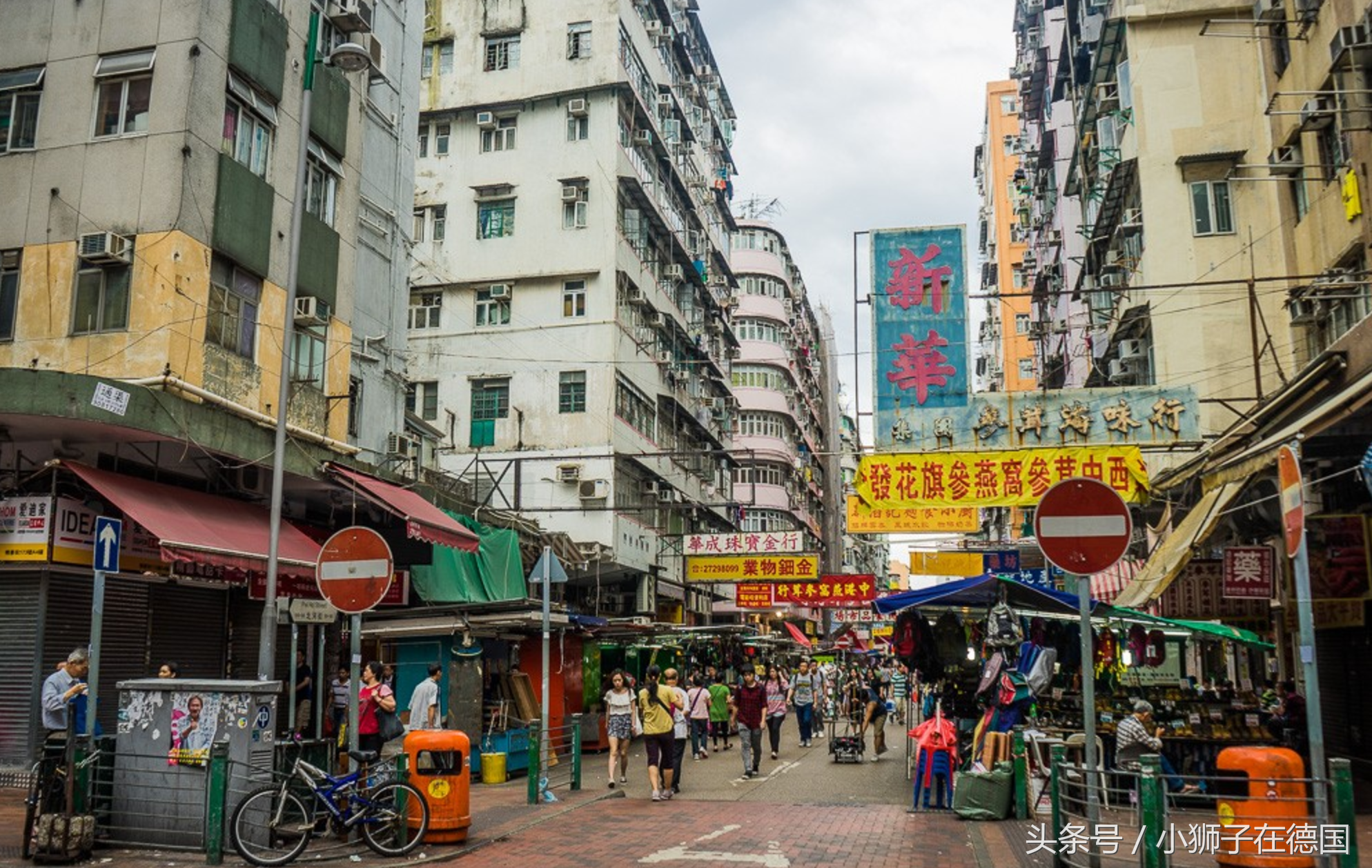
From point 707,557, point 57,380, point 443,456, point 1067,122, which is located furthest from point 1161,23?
point 57,380

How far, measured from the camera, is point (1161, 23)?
2545cm

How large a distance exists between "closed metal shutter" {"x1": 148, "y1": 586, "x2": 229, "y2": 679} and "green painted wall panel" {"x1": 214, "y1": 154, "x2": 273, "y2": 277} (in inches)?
189

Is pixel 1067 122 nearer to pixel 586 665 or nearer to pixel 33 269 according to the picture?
pixel 586 665

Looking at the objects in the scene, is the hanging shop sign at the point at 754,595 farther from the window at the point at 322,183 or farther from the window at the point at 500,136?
the window at the point at 322,183

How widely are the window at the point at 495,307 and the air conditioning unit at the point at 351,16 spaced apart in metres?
13.3

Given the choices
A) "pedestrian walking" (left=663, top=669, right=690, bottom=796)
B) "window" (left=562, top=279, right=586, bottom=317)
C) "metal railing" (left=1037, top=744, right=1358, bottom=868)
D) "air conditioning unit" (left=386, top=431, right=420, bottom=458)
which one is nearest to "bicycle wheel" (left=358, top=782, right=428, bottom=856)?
"pedestrian walking" (left=663, top=669, right=690, bottom=796)

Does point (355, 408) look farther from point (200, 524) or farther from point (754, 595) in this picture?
point (754, 595)

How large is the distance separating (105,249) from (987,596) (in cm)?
1239

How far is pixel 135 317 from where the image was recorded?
14.6 metres

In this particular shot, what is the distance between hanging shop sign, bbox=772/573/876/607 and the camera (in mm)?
34938

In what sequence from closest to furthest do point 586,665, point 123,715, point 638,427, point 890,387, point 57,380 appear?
point 123,715 → point 57,380 → point 890,387 → point 586,665 → point 638,427

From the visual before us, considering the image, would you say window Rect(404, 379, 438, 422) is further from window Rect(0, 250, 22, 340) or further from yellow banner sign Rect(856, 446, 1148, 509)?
yellow banner sign Rect(856, 446, 1148, 509)

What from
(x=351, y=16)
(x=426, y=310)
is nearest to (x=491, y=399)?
(x=426, y=310)

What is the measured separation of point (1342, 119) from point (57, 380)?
16.3 meters
